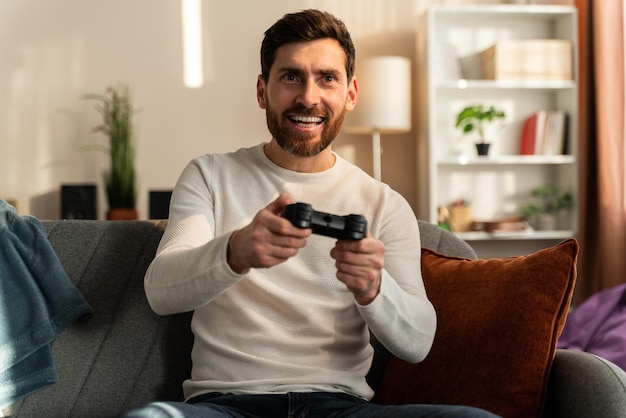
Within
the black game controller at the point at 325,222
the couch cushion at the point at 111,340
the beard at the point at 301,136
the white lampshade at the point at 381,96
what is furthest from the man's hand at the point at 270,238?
the white lampshade at the point at 381,96

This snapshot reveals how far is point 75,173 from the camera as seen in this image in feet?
14.5

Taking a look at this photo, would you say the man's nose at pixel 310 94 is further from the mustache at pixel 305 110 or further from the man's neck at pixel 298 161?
the man's neck at pixel 298 161

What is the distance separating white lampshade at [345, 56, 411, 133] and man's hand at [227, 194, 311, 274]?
2.85m

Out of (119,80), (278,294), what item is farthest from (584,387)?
(119,80)

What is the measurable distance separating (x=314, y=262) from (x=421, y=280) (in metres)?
0.22

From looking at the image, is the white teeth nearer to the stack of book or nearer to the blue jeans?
the blue jeans

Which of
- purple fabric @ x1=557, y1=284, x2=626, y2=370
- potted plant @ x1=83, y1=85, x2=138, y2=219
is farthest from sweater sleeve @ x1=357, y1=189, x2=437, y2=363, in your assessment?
potted plant @ x1=83, y1=85, x2=138, y2=219

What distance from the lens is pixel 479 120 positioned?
14.0ft

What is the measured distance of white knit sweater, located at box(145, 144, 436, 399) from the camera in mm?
1519

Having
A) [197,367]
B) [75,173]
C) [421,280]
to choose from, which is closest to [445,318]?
[421,280]

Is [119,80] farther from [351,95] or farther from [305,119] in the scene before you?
[305,119]

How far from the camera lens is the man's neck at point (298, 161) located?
1.78m

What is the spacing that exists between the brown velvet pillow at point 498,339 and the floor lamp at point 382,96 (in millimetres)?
2501

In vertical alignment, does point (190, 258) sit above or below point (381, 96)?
below
